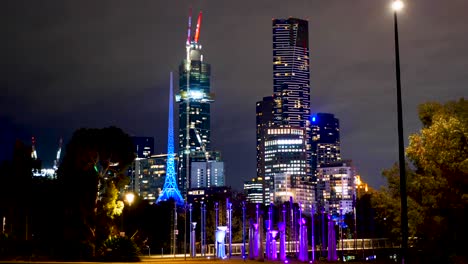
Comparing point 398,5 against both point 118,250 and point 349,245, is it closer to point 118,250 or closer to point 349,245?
point 118,250

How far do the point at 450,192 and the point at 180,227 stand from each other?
269 feet

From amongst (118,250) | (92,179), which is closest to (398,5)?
(118,250)

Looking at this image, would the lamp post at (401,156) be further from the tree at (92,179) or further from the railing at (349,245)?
the railing at (349,245)

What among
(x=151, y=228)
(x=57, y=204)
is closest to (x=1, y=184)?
(x=57, y=204)

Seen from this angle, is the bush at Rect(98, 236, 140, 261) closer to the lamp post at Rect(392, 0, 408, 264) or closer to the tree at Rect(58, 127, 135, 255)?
the tree at Rect(58, 127, 135, 255)

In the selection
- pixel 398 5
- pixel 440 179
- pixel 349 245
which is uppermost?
pixel 398 5

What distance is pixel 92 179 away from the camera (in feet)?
185

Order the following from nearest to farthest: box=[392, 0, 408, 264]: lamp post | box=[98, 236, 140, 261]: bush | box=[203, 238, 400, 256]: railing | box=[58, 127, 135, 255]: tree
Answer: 1. box=[392, 0, 408, 264]: lamp post
2. box=[98, 236, 140, 261]: bush
3. box=[58, 127, 135, 255]: tree
4. box=[203, 238, 400, 256]: railing

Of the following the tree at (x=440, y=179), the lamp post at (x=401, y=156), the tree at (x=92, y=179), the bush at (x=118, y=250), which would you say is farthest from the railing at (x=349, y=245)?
the lamp post at (x=401, y=156)

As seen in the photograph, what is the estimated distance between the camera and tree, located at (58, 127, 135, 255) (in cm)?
5562

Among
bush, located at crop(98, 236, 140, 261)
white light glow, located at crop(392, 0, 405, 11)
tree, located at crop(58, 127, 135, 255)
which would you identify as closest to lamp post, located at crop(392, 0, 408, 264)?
white light glow, located at crop(392, 0, 405, 11)

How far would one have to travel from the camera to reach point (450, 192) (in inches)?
1288

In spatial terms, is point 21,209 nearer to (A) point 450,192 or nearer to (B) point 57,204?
A: (B) point 57,204

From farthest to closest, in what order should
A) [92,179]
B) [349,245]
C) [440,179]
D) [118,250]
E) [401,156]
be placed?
[349,245], [92,179], [118,250], [440,179], [401,156]
